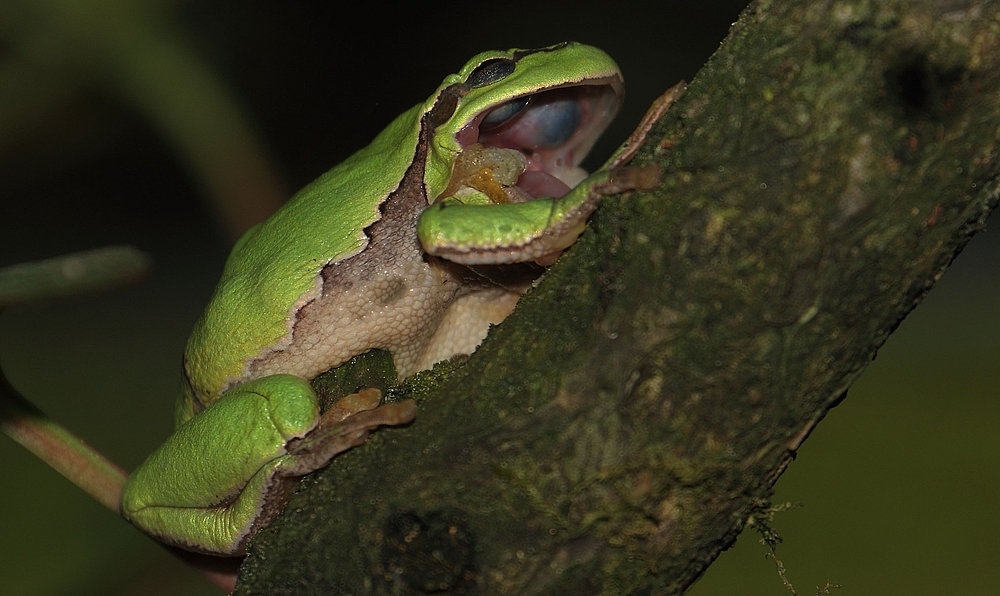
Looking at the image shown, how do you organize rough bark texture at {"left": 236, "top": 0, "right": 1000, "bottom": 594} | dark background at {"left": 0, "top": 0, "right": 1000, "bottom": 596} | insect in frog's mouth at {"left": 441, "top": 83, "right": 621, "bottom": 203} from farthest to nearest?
dark background at {"left": 0, "top": 0, "right": 1000, "bottom": 596} → insect in frog's mouth at {"left": 441, "top": 83, "right": 621, "bottom": 203} → rough bark texture at {"left": 236, "top": 0, "right": 1000, "bottom": 594}

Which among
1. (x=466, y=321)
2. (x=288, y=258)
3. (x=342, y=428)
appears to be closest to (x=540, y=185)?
(x=466, y=321)

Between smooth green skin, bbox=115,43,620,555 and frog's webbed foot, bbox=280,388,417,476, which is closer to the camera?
frog's webbed foot, bbox=280,388,417,476

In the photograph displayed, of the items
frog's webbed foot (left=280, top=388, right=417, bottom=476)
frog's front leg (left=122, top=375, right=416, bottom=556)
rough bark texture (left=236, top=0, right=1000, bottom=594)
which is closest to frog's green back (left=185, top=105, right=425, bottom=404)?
frog's front leg (left=122, top=375, right=416, bottom=556)

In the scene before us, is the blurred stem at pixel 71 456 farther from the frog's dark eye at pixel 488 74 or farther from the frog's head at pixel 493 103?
the frog's dark eye at pixel 488 74

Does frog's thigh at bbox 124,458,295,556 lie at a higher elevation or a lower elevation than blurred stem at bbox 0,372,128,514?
lower

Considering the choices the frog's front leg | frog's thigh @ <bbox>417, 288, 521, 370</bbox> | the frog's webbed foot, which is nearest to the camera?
the frog's webbed foot

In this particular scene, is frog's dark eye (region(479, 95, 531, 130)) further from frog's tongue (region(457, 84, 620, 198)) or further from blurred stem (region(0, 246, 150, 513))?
blurred stem (region(0, 246, 150, 513))

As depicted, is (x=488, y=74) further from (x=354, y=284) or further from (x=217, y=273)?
(x=217, y=273)
